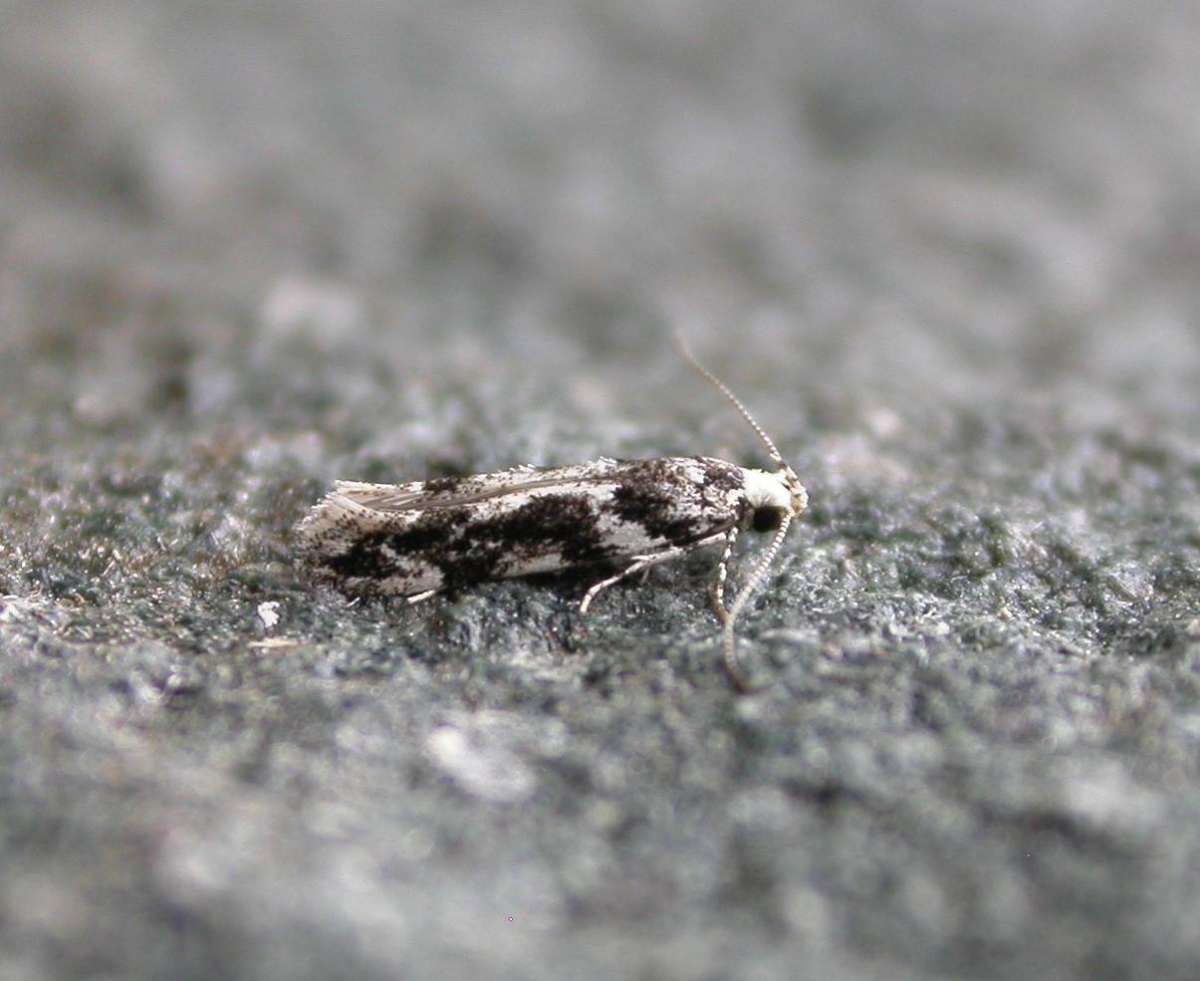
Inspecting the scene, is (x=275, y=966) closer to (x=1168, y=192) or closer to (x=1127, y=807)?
(x=1127, y=807)

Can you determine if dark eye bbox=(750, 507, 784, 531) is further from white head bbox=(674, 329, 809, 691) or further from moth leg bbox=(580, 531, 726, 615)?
moth leg bbox=(580, 531, 726, 615)

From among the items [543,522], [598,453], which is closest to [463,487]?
[543,522]

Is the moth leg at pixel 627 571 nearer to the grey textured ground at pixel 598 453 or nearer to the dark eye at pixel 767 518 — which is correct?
the grey textured ground at pixel 598 453

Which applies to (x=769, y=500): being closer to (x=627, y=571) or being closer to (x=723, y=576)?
(x=723, y=576)

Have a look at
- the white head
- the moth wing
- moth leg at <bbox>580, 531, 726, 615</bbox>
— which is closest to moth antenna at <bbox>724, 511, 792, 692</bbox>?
the white head

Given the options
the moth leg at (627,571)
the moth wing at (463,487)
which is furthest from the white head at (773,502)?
the moth wing at (463,487)

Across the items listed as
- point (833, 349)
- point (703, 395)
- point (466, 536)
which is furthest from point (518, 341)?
point (466, 536)
